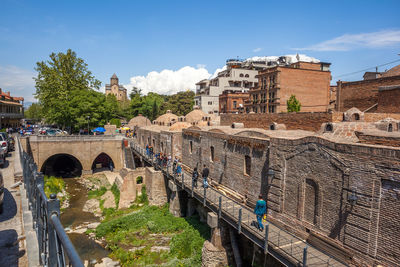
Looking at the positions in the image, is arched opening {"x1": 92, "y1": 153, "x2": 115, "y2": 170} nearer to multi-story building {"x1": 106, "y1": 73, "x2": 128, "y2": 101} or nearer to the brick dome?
the brick dome

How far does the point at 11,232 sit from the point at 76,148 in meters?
30.2

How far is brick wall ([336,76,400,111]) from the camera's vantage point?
19891 millimetres

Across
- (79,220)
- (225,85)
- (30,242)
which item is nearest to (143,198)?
(79,220)

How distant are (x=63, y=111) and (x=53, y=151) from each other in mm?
7194

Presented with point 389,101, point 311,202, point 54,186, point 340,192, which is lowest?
point 54,186

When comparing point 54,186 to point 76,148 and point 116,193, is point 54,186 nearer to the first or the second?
point 76,148

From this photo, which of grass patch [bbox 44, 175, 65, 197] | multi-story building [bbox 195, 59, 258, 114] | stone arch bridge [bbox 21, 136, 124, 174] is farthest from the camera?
multi-story building [bbox 195, 59, 258, 114]

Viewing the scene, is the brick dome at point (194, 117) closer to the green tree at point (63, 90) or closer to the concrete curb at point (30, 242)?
the green tree at point (63, 90)

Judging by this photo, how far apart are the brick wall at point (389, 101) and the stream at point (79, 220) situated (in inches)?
834

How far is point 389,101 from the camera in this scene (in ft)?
60.7

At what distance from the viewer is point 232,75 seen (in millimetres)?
58031

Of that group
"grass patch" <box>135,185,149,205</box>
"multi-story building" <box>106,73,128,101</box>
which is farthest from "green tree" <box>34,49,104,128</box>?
"multi-story building" <box>106,73,128,101</box>

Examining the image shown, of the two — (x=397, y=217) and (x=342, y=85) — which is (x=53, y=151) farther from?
(x=397, y=217)

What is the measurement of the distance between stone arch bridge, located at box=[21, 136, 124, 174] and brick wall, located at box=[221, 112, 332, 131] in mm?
20040
